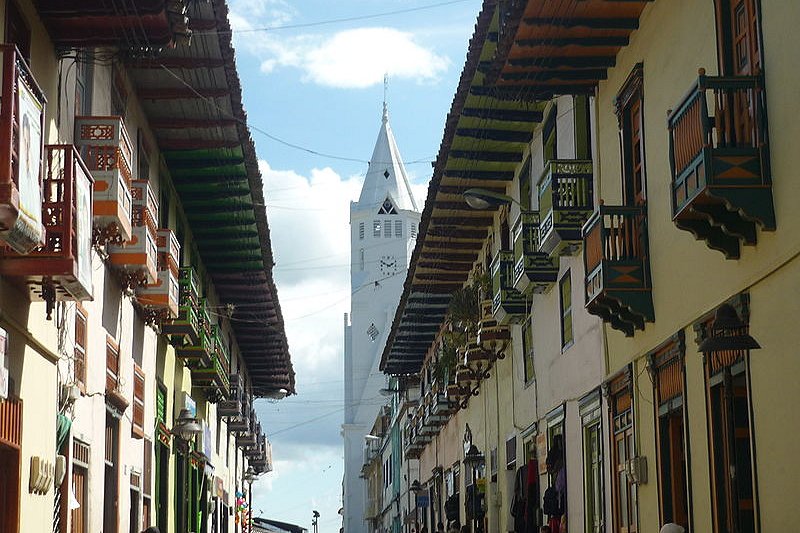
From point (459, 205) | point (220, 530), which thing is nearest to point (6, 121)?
point (459, 205)

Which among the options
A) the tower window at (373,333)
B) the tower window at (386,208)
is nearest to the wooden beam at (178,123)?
the tower window at (373,333)

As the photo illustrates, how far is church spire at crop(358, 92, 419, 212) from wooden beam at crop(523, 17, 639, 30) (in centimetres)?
7038

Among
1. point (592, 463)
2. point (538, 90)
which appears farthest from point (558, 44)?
point (592, 463)

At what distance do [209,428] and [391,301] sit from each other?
5388 centimetres

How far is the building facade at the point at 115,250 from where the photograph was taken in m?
11.3

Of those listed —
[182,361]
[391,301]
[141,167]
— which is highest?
[391,301]

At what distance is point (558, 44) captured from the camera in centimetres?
1546

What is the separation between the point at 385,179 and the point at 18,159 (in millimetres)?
79579

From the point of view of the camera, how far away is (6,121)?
9586 mm

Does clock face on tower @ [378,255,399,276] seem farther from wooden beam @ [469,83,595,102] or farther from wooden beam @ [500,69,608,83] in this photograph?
wooden beam @ [500,69,608,83]

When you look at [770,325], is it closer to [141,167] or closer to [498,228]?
[141,167]

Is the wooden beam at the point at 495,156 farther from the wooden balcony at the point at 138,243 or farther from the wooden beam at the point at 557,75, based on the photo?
the wooden balcony at the point at 138,243

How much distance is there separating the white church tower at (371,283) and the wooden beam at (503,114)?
63.3m

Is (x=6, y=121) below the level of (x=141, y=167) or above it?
below
